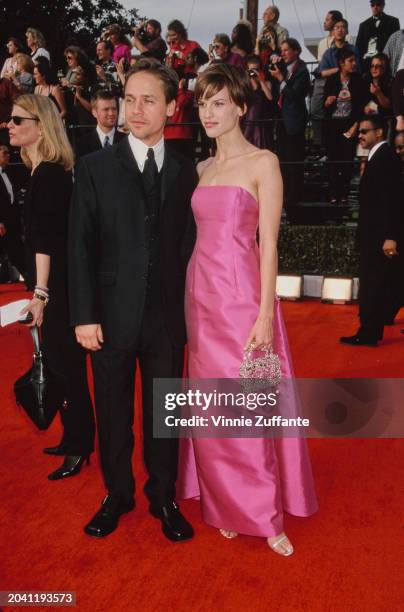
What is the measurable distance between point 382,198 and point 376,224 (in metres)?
0.23

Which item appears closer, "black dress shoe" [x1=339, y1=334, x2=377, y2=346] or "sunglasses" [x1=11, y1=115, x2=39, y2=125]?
"sunglasses" [x1=11, y1=115, x2=39, y2=125]

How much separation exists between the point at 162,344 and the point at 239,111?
3.19 ft

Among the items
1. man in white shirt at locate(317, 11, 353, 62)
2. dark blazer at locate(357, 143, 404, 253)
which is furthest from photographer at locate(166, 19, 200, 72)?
dark blazer at locate(357, 143, 404, 253)

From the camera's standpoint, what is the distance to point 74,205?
2463mm

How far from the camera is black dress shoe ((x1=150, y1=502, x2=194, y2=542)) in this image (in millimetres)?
2689

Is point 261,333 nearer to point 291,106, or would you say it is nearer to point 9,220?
point 291,106

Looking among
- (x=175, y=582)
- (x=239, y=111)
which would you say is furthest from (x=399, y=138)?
(x=175, y=582)

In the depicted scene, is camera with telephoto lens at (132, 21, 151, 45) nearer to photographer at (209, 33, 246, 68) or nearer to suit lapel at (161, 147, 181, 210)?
photographer at (209, 33, 246, 68)

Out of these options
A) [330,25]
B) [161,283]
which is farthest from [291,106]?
[161,283]

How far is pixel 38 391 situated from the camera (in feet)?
9.43

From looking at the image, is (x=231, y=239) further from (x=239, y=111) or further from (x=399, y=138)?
(x=399, y=138)

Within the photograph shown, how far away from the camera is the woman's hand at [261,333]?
250 centimetres

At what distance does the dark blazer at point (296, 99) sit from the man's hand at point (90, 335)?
5.90 m

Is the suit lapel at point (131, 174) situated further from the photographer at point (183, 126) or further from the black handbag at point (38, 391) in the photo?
the photographer at point (183, 126)
